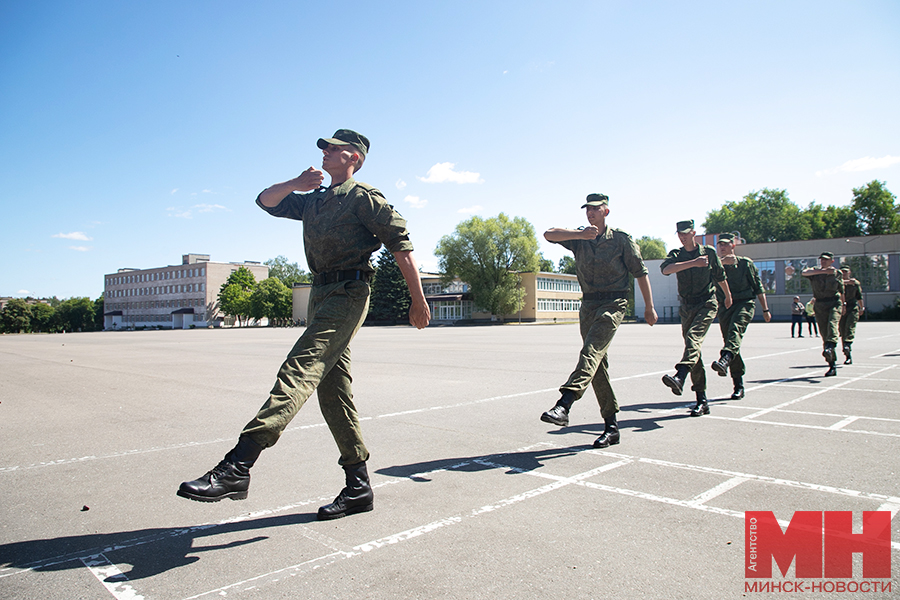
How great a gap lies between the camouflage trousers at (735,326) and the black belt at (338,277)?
568 centimetres

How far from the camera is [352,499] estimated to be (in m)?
3.48

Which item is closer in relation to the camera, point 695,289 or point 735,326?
point 695,289

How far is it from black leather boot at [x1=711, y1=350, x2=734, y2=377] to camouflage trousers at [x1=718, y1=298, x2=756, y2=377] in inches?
2.4

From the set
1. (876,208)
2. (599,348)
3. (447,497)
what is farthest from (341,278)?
(876,208)

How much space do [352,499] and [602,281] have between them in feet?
10.0

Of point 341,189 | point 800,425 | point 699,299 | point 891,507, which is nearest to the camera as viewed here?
point 891,507

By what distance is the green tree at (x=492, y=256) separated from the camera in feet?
238

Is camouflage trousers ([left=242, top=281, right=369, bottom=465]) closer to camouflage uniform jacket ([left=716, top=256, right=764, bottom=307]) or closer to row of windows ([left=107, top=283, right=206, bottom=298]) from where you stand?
camouflage uniform jacket ([left=716, top=256, right=764, bottom=307])

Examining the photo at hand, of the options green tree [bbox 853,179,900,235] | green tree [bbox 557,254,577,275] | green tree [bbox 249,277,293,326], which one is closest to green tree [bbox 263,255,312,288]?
green tree [bbox 249,277,293,326]

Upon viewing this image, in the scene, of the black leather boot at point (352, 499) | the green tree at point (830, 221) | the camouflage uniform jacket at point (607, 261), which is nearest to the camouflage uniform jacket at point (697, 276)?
the camouflage uniform jacket at point (607, 261)

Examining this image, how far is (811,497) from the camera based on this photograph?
11.9 ft

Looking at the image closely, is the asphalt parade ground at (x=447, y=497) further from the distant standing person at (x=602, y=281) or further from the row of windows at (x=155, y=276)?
the row of windows at (x=155, y=276)

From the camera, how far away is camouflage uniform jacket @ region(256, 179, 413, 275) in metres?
3.48

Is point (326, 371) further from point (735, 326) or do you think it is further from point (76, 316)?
point (76, 316)
